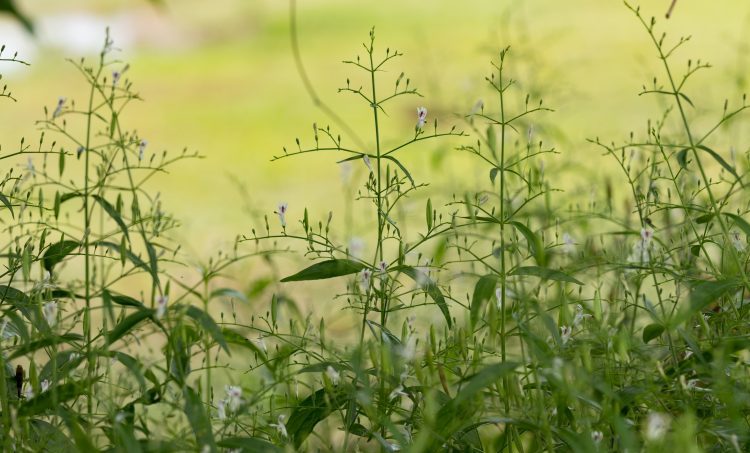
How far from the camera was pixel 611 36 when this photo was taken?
5.79 meters

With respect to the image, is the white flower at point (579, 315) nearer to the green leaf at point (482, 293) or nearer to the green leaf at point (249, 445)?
the green leaf at point (482, 293)

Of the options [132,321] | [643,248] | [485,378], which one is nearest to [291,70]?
[643,248]

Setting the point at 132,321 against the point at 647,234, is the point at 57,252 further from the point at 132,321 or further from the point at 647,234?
the point at 647,234

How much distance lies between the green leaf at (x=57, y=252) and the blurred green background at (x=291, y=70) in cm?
262

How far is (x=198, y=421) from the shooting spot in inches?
36.2

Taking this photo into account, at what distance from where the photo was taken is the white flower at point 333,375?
97 centimetres

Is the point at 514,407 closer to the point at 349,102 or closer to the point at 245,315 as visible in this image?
the point at 245,315

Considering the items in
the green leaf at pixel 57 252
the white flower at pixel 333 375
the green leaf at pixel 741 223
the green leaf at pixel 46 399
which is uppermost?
the green leaf at pixel 57 252

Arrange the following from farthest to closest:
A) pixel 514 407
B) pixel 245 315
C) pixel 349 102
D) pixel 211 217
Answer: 1. pixel 349 102
2. pixel 211 217
3. pixel 245 315
4. pixel 514 407

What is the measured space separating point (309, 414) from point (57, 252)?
1.05 ft

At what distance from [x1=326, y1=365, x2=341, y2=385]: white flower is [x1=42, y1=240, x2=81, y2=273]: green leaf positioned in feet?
0.95

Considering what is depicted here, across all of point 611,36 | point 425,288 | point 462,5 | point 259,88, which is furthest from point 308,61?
point 425,288

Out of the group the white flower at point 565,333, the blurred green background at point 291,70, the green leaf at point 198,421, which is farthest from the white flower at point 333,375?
the blurred green background at point 291,70

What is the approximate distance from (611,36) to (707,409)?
491cm
